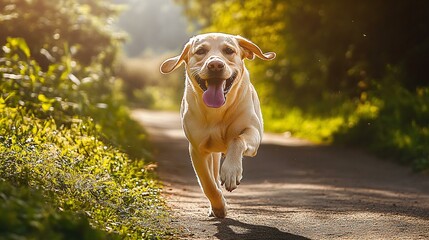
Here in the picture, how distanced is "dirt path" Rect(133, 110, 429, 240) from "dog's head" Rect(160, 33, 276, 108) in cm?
108

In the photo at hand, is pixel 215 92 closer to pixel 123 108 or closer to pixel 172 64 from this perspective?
pixel 172 64

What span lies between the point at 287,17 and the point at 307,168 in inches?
304

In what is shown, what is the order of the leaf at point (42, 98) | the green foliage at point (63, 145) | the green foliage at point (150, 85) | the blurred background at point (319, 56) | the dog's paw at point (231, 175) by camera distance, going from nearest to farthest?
1. the green foliage at point (63, 145)
2. the dog's paw at point (231, 175)
3. the leaf at point (42, 98)
4. the blurred background at point (319, 56)
5. the green foliage at point (150, 85)

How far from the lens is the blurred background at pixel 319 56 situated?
13617 millimetres

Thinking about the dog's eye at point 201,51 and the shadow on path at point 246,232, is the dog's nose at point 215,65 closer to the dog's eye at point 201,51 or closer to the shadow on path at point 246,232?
the dog's eye at point 201,51

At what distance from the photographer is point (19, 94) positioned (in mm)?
10609

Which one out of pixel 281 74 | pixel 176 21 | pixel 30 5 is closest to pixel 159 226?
pixel 30 5

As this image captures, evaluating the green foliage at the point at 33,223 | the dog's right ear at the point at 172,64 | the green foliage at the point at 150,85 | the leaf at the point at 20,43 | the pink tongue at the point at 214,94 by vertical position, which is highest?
the green foliage at the point at 150,85

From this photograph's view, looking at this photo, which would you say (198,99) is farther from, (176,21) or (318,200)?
(176,21)

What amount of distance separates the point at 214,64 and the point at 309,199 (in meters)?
2.31

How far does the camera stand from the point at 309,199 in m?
8.18

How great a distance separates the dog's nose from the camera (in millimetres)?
6473

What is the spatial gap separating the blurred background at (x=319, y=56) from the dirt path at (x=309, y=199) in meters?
1.09

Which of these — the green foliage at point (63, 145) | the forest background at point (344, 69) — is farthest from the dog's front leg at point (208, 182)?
the forest background at point (344, 69)
